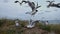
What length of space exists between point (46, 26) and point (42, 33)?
13.7 inches

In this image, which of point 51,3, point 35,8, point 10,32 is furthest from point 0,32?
point 51,3

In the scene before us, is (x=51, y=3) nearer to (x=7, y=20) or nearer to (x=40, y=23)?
(x=40, y=23)

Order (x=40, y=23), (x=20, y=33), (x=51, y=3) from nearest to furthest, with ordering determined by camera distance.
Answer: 1. (x=20, y=33)
2. (x=51, y=3)
3. (x=40, y=23)

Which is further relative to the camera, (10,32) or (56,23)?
(56,23)

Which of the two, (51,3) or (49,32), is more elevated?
(51,3)

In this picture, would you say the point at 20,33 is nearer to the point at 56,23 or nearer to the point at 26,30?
the point at 26,30

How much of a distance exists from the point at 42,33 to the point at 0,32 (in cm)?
106

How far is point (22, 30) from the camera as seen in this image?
6.42m

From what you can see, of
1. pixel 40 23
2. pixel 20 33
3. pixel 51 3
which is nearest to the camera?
pixel 20 33

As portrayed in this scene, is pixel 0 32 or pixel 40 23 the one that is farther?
pixel 40 23

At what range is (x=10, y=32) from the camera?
616 centimetres

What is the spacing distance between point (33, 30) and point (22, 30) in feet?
0.95

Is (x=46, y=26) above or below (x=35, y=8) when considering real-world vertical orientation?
below

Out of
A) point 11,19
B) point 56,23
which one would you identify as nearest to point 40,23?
point 56,23
